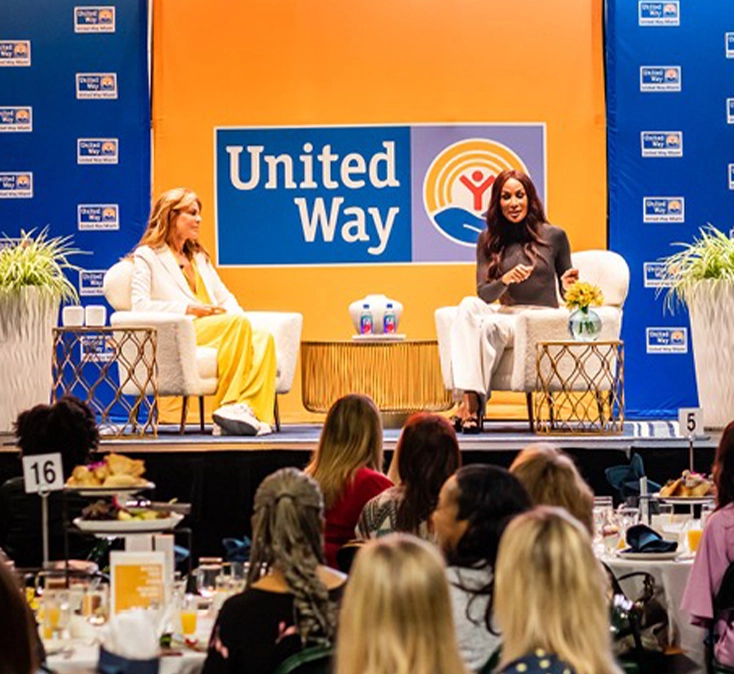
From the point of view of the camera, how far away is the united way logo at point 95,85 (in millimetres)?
10672

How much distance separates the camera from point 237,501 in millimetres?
8016

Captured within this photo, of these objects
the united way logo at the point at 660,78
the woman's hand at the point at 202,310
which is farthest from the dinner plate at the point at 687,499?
the united way logo at the point at 660,78

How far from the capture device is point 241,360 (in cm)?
891

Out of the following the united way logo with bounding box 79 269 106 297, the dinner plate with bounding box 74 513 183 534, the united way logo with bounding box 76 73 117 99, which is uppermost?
the united way logo with bounding box 76 73 117 99

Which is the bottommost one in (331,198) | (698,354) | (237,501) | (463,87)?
(237,501)

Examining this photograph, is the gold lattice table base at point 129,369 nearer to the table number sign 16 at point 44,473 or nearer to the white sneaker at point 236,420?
the white sneaker at point 236,420

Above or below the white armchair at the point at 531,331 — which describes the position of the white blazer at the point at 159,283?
above

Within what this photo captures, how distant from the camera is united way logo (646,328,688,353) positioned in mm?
10633

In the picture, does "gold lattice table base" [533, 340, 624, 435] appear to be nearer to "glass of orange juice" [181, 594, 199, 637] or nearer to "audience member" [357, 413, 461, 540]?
"audience member" [357, 413, 461, 540]

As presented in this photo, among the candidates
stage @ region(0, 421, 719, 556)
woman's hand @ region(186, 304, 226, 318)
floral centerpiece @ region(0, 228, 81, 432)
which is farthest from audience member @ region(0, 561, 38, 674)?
woman's hand @ region(186, 304, 226, 318)

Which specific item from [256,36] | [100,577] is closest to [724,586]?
[100,577]

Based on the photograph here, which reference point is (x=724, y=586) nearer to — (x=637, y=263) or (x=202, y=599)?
(x=202, y=599)

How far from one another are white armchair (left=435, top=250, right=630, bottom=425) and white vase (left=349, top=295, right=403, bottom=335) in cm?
44

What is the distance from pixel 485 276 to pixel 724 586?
4.58 meters
